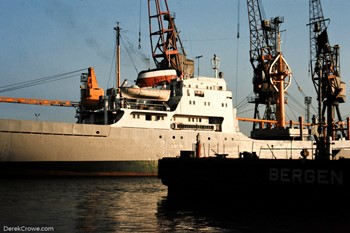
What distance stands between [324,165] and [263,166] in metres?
3.23

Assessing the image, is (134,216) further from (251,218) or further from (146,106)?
(146,106)

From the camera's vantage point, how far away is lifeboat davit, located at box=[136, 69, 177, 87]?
155ft

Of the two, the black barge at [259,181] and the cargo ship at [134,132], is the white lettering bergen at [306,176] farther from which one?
the cargo ship at [134,132]

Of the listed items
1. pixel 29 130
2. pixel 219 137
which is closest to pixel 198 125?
pixel 219 137

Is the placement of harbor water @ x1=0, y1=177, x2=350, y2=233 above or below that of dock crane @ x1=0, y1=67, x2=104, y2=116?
below

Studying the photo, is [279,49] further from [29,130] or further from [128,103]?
[29,130]

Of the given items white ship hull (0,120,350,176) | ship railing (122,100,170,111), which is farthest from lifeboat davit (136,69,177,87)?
white ship hull (0,120,350,176)

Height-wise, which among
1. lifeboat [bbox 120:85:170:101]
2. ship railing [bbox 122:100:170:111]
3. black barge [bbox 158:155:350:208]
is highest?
lifeboat [bbox 120:85:170:101]

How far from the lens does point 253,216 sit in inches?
705

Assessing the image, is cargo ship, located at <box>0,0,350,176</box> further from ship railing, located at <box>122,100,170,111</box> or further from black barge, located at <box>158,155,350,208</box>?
black barge, located at <box>158,155,350,208</box>

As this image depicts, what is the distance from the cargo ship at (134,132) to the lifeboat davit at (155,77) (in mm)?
34

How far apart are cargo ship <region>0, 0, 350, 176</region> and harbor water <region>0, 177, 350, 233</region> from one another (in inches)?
442

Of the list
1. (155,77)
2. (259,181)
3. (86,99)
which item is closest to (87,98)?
(86,99)

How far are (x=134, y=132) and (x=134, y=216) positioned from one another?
22160 millimetres
